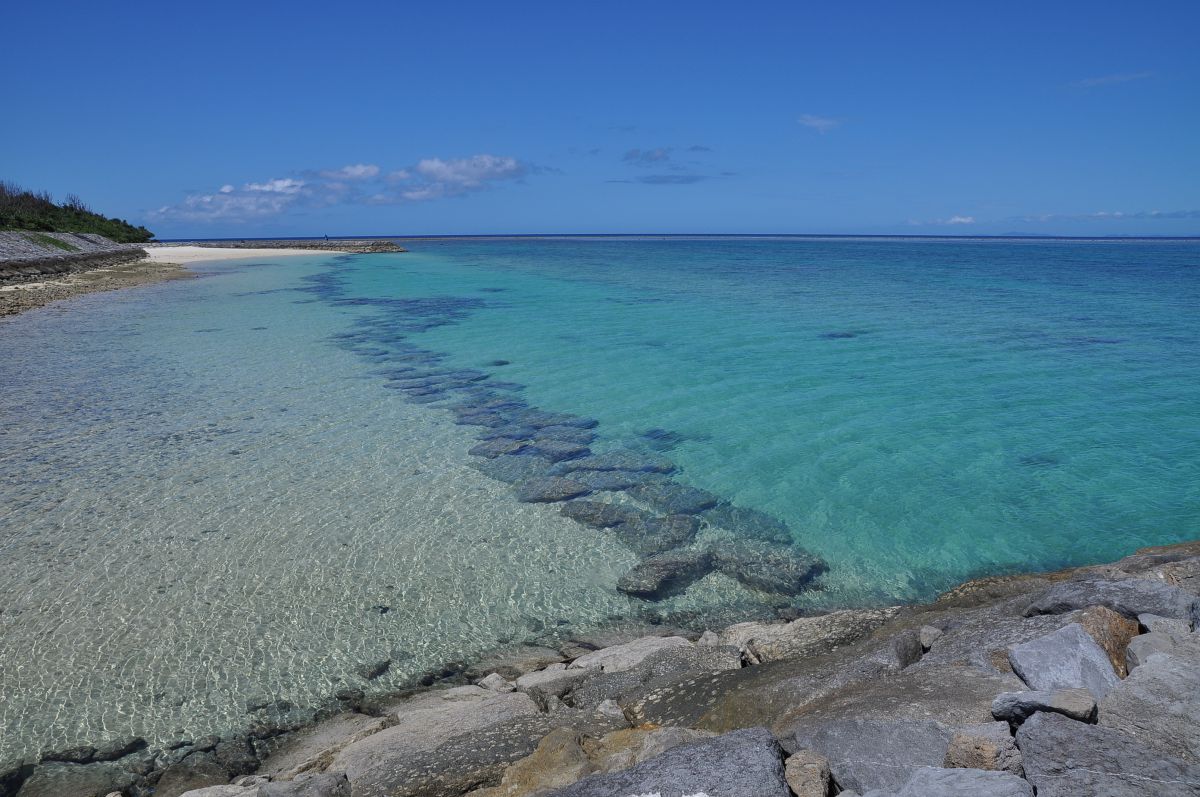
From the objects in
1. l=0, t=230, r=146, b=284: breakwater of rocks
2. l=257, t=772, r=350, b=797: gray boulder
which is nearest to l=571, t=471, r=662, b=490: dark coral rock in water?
l=257, t=772, r=350, b=797: gray boulder

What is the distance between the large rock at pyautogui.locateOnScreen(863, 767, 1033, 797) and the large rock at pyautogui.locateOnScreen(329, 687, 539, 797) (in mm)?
1934

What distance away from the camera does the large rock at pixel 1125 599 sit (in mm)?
3744

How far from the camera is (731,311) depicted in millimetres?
24109

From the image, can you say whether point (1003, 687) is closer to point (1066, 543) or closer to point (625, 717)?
point (625, 717)

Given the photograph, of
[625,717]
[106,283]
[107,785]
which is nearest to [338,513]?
[107,785]

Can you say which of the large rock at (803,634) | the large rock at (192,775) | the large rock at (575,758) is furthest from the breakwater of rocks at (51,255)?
the large rock at (575,758)

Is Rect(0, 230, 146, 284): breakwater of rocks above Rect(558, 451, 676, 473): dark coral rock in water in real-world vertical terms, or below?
above

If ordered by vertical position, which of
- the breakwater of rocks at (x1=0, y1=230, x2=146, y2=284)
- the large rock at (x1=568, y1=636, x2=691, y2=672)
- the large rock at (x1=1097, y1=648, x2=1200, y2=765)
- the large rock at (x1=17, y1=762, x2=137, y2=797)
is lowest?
the large rock at (x1=17, y1=762, x2=137, y2=797)

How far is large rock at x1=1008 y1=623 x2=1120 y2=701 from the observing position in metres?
3.13

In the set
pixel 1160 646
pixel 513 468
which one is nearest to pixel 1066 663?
pixel 1160 646

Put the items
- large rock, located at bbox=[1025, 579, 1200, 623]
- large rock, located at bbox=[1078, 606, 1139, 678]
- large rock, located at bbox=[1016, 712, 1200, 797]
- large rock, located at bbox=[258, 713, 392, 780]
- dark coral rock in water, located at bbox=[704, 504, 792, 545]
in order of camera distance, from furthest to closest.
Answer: dark coral rock in water, located at bbox=[704, 504, 792, 545]
large rock, located at bbox=[258, 713, 392, 780]
large rock, located at bbox=[1025, 579, 1200, 623]
large rock, located at bbox=[1078, 606, 1139, 678]
large rock, located at bbox=[1016, 712, 1200, 797]

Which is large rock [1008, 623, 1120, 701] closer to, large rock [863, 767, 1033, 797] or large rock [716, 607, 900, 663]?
large rock [863, 767, 1033, 797]

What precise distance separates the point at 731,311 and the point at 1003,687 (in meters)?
21.4

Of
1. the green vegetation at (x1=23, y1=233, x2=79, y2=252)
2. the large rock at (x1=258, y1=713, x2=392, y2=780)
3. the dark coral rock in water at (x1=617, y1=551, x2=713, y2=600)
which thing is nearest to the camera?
the large rock at (x1=258, y1=713, x2=392, y2=780)
